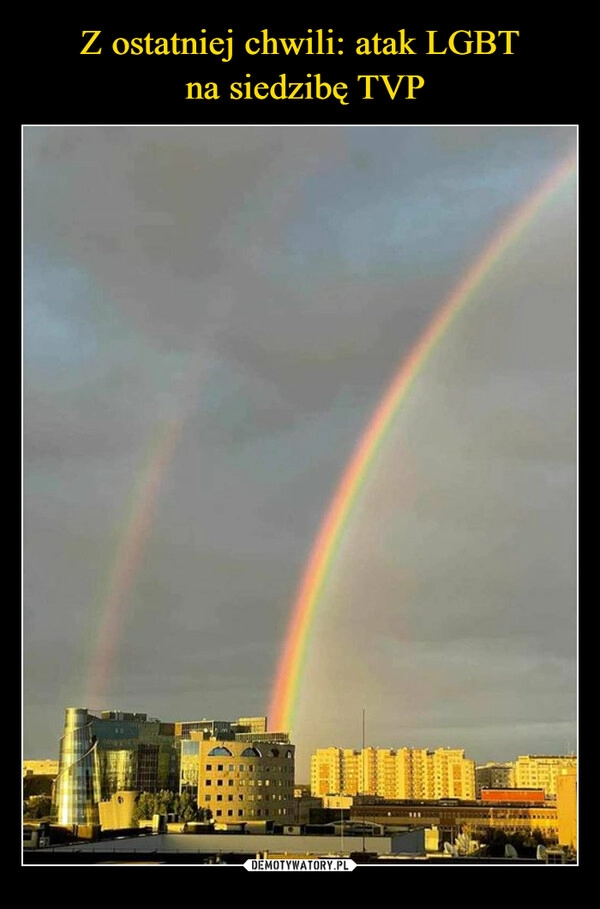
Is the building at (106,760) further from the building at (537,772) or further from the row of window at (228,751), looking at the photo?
the building at (537,772)

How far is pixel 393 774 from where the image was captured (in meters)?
42.6

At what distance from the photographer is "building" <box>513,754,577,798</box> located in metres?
41.9

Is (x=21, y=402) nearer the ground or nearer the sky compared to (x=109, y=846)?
nearer the sky

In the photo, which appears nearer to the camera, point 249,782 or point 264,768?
point 249,782

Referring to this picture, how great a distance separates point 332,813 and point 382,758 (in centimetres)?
884

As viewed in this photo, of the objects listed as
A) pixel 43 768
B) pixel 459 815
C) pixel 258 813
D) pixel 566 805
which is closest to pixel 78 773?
pixel 43 768

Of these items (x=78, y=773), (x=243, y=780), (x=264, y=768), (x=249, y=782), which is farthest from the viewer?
(x=78, y=773)

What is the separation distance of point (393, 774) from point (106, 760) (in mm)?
10565

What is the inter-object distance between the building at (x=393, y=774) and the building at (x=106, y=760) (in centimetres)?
496

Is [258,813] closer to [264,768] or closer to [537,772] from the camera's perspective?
[264,768]

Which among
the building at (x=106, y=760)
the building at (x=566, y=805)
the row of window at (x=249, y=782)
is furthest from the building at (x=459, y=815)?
the building at (x=106, y=760)

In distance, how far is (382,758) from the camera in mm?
44031
